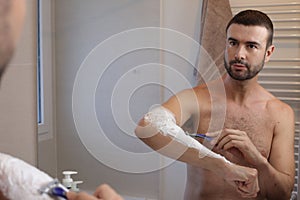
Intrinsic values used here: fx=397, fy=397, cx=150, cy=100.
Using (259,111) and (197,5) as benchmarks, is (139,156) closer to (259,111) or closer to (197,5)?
(259,111)

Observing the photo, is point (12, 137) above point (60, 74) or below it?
below

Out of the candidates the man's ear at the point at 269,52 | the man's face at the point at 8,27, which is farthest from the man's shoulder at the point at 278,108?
the man's face at the point at 8,27

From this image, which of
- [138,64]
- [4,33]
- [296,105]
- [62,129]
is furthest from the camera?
[62,129]

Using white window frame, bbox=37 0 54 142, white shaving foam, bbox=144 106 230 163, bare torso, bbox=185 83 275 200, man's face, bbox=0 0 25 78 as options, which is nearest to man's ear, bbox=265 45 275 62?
bare torso, bbox=185 83 275 200

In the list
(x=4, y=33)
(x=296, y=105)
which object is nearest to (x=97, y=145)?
(x=296, y=105)

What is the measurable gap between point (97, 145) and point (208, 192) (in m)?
0.39

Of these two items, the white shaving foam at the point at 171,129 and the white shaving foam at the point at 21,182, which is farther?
the white shaving foam at the point at 171,129

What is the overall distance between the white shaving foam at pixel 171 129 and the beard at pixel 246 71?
0.21 m

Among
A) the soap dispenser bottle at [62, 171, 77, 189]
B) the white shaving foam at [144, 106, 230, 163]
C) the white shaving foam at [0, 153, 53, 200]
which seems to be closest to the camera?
the white shaving foam at [0, 153, 53, 200]

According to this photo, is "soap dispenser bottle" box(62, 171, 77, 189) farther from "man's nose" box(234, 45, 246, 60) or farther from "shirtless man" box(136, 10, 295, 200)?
"man's nose" box(234, 45, 246, 60)

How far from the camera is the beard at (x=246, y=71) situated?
1132 millimetres

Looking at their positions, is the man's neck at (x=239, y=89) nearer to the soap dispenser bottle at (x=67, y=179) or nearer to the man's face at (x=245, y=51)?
the man's face at (x=245, y=51)

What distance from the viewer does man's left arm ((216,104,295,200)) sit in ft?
3.68

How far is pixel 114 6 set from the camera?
1.24 meters
